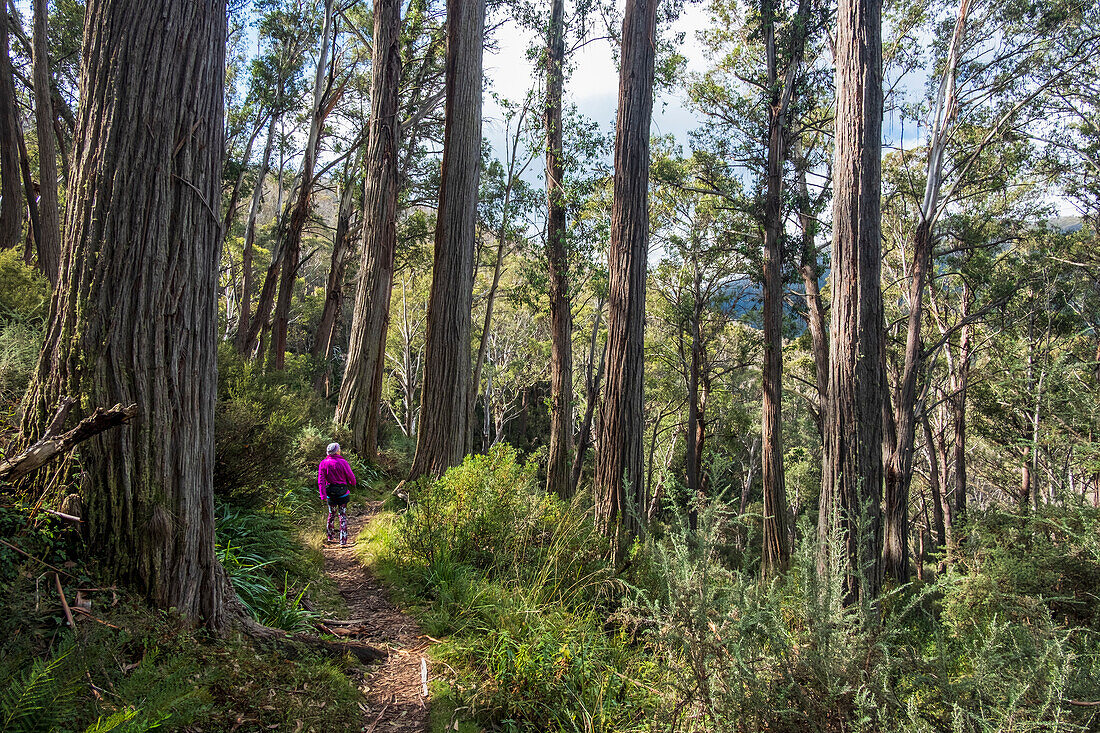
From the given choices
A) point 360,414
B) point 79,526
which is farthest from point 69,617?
point 360,414

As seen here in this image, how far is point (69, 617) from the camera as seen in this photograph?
236 cm

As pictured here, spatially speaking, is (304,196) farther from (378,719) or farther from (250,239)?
(378,719)

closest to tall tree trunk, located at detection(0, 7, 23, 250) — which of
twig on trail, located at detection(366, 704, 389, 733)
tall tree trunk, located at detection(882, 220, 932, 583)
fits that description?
twig on trail, located at detection(366, 704, 389, 733)

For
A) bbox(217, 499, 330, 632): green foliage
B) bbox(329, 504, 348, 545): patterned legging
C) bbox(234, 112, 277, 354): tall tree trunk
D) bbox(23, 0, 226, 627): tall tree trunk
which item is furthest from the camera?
bbox(234, 112, 277, 354): tall tree trunk

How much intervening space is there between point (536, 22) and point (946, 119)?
9.37m

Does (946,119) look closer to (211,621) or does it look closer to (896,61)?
(896,61)

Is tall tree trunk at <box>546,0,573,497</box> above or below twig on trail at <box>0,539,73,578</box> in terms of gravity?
above

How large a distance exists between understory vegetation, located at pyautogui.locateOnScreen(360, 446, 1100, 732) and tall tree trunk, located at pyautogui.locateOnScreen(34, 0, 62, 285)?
704 cm

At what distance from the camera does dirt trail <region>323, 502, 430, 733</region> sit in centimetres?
325

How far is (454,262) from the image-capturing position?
7750 mm

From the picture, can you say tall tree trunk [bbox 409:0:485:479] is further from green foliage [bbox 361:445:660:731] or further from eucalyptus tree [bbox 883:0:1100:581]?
eucalyptus tree [bbox 883:0:1100:581]

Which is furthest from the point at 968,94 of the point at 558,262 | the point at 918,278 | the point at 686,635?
the point at 686,635

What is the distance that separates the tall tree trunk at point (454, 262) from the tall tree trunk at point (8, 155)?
6.41m

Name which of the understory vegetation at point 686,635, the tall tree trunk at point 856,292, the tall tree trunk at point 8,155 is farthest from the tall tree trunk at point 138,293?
the tall tree trunk at point 8,155
